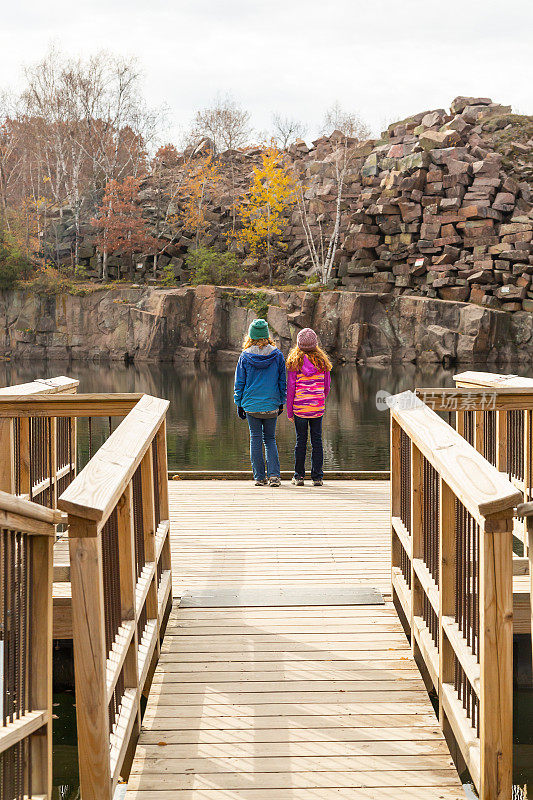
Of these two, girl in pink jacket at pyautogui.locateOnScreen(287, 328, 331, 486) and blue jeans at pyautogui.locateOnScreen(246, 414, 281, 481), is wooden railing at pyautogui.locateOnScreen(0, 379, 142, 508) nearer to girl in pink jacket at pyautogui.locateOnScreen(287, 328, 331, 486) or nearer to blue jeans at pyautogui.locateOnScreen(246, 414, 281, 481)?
blue jeans at pyautogui.locateOnScreen(246, 414, 281, 481)

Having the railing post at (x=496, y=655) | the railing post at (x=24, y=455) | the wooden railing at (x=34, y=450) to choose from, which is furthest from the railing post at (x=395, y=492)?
the railing post at (x=496, y=655)

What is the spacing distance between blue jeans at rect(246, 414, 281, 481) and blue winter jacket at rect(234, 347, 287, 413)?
0.18 metres

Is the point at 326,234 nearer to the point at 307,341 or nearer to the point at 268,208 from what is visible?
the point at 268,208

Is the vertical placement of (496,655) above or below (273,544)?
above

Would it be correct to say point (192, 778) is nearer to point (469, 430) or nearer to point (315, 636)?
point (315, 636)

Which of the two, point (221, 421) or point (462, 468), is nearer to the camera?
point (462, 468)

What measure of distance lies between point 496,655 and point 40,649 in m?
1.26

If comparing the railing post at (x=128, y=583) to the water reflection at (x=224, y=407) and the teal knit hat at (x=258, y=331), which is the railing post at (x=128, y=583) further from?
the water reflection at (x=224, y=407)

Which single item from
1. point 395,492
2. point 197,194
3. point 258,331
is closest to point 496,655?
point 395,492

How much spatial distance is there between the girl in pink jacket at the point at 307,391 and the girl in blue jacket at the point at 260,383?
142 mm

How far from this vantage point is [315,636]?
4457 mm

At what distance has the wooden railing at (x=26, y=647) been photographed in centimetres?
212

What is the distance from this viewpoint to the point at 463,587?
310cm

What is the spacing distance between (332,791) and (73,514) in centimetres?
138
